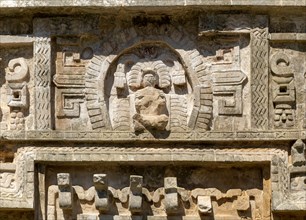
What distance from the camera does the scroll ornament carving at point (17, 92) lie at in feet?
41.0

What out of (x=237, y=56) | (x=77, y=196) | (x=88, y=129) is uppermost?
(x=237, y=56)

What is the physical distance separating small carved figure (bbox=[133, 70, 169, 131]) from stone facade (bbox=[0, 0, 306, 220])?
0.06ft

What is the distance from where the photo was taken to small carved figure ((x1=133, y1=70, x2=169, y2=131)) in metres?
12.2

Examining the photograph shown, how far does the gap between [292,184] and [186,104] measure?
1604 millimetres

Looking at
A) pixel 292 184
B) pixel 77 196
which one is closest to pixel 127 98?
pixel 77 196

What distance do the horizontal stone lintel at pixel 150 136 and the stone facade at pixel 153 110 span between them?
0.01m

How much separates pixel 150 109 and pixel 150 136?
1.07ft

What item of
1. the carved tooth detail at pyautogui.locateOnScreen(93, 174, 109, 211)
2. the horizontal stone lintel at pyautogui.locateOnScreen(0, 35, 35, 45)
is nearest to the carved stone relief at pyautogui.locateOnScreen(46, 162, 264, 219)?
the carved tooth detail at pyautogui.locateOnScreen(93, 174, 109, 211)

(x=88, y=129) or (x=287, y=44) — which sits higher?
(x=287, y=44)

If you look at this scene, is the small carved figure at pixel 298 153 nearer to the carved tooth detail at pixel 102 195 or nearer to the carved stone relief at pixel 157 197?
the carved stone relief at pixel 157 197

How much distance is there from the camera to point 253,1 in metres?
12.3

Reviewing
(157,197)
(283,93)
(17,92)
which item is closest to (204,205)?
(157,197)

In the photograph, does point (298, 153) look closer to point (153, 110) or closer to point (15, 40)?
point (153, 110)

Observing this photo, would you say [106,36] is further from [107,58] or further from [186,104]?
[186,104]
